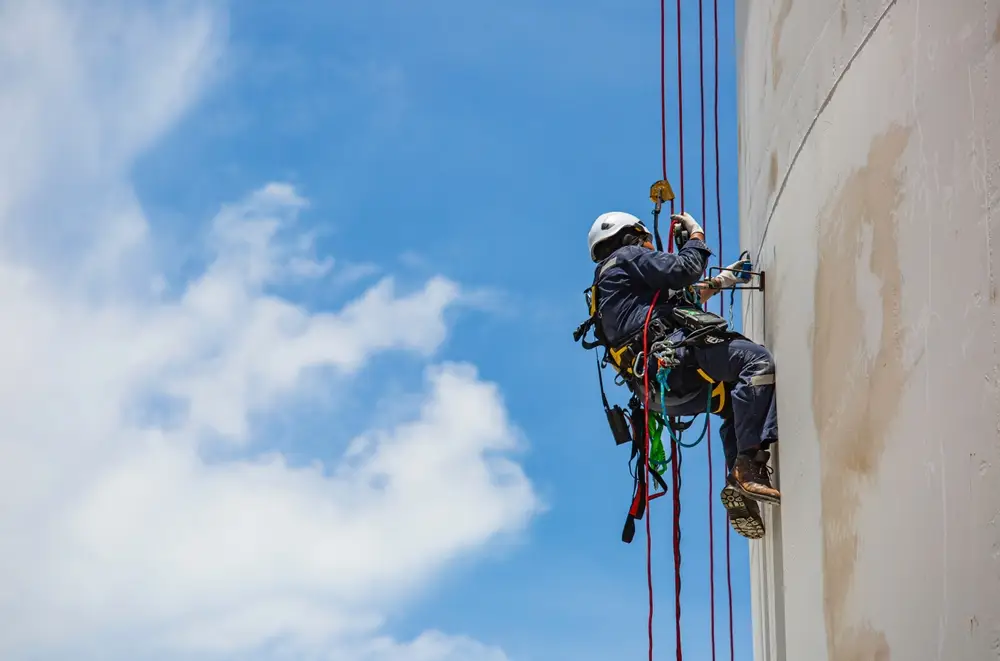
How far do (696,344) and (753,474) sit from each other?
72 centimetres

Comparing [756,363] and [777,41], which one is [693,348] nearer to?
[756,363]

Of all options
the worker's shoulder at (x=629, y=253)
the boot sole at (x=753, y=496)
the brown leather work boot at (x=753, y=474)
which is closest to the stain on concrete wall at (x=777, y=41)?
the worker's shoulder at (x=629, y=253)

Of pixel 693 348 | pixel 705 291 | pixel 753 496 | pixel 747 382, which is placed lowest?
pixel 753 496

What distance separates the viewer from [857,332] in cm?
556

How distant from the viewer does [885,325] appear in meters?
5.20

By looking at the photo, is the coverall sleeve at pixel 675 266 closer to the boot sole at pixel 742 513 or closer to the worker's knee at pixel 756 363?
the worker's knee at pixel 756 363

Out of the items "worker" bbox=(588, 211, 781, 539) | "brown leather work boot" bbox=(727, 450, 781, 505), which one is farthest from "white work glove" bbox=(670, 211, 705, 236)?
"brown leather work boot" bbox=(727, 450, 781, 505)

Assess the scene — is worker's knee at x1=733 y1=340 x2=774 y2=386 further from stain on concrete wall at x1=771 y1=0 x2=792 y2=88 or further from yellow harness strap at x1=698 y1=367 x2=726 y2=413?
stain on concrete wall at x1=771 y1=0 x2=792 y2=88

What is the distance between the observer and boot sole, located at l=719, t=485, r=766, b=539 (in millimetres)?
7320

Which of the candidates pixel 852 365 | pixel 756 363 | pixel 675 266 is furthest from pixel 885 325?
pixel 675 266

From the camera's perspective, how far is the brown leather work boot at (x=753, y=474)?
7023 millimetres

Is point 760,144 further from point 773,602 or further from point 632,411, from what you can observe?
point 773,602

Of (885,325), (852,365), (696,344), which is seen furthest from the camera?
(696,344)

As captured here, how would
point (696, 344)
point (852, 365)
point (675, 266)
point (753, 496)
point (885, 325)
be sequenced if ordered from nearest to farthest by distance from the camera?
point (885, 325) → point (852, 365) → point (753, 496) → point (696, 344) → point (675, 266)
